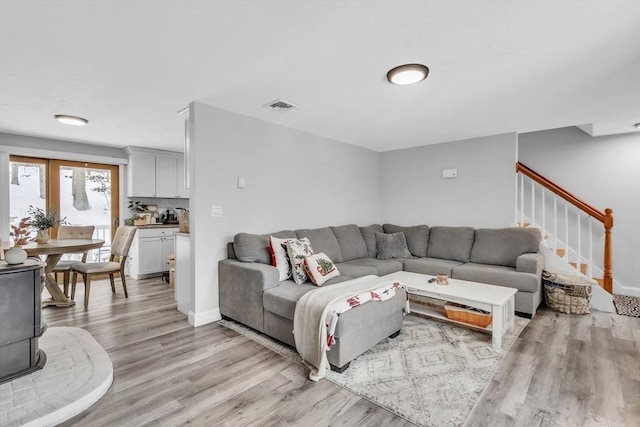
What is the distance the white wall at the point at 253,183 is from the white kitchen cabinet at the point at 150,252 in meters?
2.31

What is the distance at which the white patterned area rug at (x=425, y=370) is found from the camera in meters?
1.80

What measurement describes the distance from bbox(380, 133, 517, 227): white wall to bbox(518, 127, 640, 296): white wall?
1.17 m

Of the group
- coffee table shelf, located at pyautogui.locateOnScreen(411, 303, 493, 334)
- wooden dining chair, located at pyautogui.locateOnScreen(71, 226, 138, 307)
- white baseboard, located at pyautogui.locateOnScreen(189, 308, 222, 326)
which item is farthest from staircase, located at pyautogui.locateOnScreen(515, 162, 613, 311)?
wooden dining chair, located at pyautogui.locateOnScreen(71, 226, 138, 307)

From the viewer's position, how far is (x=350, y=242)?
4402 mm

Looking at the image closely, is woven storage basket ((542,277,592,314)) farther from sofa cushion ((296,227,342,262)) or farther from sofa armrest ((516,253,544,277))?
sofa cushion ((296,227,342,262))

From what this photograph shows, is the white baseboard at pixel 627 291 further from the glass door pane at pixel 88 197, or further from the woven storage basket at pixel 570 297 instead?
the glass door pane at pixel 88 197

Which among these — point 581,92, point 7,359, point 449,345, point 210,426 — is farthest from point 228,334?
point 581,92

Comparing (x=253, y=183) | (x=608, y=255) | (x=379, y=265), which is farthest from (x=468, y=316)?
(x=253, y=183)

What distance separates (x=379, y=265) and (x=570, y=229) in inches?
125

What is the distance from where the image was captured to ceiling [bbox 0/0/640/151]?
169 cm

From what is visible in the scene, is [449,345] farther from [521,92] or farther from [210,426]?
[521,92]

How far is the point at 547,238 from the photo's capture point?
4.31 m

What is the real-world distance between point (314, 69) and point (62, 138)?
178 inches

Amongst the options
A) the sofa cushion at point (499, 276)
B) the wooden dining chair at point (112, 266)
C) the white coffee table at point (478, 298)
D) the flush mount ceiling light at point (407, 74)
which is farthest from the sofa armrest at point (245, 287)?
the sofa cushion at point (499, 276)
